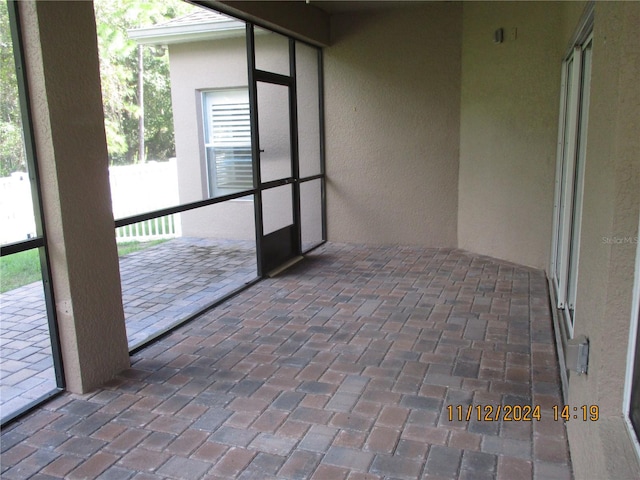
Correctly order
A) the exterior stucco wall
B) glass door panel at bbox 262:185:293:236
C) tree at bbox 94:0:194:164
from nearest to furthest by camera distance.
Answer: tree at bbox 94:0:194:164
glass door panel at bbox 262:185:293:236
the exterior stucco wall

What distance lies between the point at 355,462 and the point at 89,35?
8.27ft

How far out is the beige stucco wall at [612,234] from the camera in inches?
62.0

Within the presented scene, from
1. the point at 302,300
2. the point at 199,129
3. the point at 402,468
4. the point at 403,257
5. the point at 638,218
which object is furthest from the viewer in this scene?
the point at 199,129

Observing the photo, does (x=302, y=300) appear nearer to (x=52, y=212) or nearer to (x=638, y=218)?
(x=52, y=212)

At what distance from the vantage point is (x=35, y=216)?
275 cm

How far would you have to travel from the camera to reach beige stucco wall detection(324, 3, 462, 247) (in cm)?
614

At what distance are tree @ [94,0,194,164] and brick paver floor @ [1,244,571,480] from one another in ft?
6.19

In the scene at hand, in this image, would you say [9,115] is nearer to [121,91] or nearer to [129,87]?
[121,91]

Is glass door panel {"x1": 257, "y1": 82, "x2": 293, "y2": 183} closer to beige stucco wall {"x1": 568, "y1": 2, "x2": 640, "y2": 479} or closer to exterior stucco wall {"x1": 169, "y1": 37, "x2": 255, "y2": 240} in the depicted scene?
exterior stucco wall {"x1": 169, "y1": 37, "x2": 255, "y2": 240}

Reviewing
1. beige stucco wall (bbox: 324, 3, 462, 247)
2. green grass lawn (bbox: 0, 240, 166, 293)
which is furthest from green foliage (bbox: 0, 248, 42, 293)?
beige stucco wall (bbox: 324, 3, 462, 247)

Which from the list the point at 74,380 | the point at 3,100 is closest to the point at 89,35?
the point at 3,100

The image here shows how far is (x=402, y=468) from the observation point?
88.6 inches

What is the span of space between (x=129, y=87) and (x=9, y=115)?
2.48 meters
